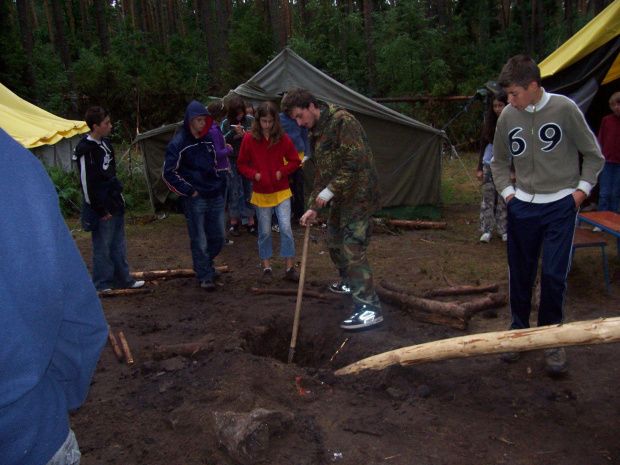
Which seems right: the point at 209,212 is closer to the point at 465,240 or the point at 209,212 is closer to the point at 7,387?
the point at 465,240

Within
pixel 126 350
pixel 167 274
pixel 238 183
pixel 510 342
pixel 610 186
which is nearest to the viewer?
pixel 510 342

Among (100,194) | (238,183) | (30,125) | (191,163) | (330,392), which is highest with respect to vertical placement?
(30,125)

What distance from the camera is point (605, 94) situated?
8266 mm

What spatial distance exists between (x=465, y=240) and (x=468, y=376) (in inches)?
171

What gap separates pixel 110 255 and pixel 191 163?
1.37 meters

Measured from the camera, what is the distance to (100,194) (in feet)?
17.2

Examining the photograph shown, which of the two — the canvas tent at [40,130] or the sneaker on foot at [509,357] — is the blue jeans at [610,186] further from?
the canvas tent at [40,130]

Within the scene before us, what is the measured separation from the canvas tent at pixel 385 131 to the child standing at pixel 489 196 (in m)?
1.77

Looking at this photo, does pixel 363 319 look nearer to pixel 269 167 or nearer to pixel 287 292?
pixel 287 292

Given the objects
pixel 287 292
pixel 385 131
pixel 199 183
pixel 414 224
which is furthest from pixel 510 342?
pixel 385 131

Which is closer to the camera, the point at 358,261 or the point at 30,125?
the point at 358,261

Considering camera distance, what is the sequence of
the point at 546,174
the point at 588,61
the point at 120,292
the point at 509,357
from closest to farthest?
the point at 546,174 → the point at 509,357 → the point at 120,292 → the point at 588,61

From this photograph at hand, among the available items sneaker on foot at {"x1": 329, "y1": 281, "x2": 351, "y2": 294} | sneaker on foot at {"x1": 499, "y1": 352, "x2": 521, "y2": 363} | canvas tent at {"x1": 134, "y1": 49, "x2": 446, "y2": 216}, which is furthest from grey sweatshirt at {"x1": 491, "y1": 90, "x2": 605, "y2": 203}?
canvas tent at {"x1": 134, "y1": 49, "x2": 446, "y2": 216}

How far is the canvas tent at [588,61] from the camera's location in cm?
666
